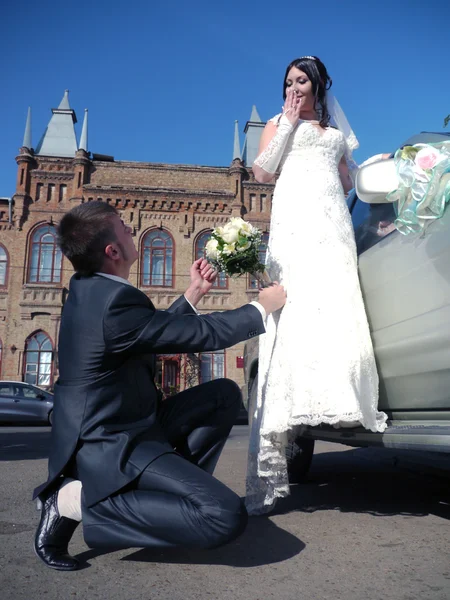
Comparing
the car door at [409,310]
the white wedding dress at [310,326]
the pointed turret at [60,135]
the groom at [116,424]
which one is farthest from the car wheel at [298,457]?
the pointed turret at [60,135]

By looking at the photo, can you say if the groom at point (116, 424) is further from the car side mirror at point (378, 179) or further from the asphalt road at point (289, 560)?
the car side mirror at point (378, 179)

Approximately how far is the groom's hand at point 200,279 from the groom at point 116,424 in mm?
521

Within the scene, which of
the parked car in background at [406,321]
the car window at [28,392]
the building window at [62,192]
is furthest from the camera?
the building window at [62,192]

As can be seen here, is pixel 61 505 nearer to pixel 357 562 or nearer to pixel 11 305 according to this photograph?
pixel 357 562

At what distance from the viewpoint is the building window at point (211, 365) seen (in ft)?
77.4

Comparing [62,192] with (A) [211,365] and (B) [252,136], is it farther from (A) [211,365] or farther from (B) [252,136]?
(A) [211,365]

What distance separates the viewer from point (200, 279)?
268cm

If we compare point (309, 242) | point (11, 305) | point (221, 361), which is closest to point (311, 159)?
point (309, 242)

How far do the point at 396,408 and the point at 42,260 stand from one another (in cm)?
2350

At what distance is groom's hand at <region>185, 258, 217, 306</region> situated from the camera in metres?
2.66

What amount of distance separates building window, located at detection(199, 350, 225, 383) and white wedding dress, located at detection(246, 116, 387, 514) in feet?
67.9

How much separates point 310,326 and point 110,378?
3.79 ft

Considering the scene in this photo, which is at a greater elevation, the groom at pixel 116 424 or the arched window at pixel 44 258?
the arched window at pixel 44 258

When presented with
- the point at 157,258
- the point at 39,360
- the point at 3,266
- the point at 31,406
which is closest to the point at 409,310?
the point at 31,406
